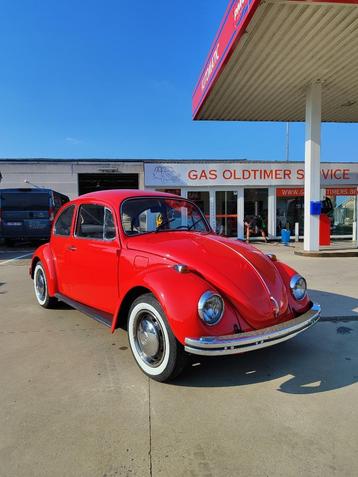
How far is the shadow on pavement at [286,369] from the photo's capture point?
315cm

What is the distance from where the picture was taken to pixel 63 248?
Answer: 4.94 m

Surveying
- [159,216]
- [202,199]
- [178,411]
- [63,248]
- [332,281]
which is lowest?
[178,411]

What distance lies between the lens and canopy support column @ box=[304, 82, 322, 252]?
11211 mm

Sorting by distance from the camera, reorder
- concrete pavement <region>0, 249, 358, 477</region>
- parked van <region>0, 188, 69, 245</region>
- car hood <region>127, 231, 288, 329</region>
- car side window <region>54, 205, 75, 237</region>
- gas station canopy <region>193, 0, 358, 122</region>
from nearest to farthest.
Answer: concrete pavement <region>0, 249, 358, 477</region>
car hood <region>127, 231, 288, 329</region>
car side window <region>54, 205, 75, 237</region>
gas station canopy <region>193, 0, 358, 122</region>
parked van <region>0, 188, 69, 245</region>

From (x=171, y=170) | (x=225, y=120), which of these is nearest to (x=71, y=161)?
(x=171, y=170)

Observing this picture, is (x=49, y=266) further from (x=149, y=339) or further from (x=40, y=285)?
(x=149, y=339)

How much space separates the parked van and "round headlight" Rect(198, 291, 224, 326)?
12084 millimetres

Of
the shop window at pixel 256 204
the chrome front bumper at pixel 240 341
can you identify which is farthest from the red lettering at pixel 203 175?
Result: the chrome front bumper at pixel 240 341

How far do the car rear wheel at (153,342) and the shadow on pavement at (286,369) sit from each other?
8.2 inches

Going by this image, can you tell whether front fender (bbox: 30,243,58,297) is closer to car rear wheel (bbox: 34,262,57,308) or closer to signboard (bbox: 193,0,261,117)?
car rear wheel (bbox: 34,262,57,308)

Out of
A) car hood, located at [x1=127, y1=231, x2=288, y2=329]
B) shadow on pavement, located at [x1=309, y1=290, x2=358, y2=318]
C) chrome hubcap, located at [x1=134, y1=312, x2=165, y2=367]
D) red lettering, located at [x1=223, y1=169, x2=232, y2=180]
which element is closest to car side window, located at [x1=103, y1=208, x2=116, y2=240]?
car hood, located at [x1=127, y1=231, x2=288, y2=329]

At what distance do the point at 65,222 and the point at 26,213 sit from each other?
31.7 feet

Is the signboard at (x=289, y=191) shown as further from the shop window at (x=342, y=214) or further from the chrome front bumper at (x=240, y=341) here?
the chrome front bumper at (x=240, y=341)

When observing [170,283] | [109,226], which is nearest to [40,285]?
[109,226]
